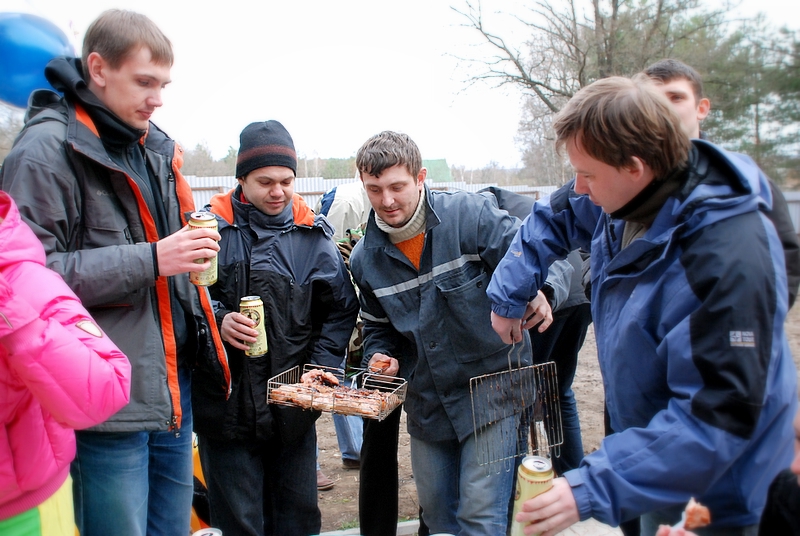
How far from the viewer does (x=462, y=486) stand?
266 centimetres

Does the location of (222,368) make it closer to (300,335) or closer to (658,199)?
(300,335)

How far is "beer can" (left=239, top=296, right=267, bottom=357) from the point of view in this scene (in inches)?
101

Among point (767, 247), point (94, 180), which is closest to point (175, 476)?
point (94, 180)

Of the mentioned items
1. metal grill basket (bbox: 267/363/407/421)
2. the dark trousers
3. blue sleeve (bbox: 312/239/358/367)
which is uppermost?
blue sleeve (bbox: 312/239/358/367)

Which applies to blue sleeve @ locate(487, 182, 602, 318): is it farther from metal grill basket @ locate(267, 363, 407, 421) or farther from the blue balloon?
the blue balloon

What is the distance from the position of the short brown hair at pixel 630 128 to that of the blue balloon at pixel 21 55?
2936mm

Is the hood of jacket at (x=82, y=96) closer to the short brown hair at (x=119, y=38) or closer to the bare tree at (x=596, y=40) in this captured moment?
the short brown hair at (x=119, y=38)

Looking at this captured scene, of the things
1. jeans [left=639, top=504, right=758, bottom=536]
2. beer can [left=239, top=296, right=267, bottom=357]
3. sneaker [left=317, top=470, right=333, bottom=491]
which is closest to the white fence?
sneaker [left=317, top=470, right=333, bottom=491]

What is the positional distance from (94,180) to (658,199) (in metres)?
1.82

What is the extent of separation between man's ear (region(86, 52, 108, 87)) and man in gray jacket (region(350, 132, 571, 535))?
1048mm

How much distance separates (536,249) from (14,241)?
5.46ft

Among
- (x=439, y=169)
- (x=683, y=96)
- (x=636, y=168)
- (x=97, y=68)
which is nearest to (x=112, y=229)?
(x=97, y=68)

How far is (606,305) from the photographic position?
1781 mm

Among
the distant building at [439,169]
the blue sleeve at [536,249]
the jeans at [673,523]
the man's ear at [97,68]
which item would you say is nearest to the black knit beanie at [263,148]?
the man's ear at [97,68]
